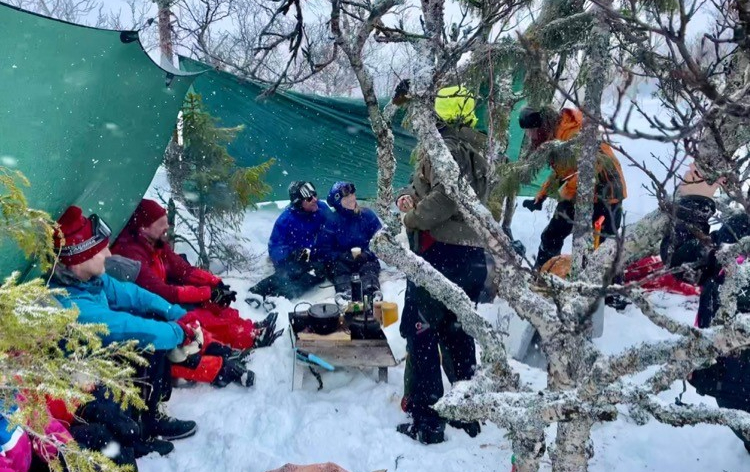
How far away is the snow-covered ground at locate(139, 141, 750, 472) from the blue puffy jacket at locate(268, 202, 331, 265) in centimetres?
135

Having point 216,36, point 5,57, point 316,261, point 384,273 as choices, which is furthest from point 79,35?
point 216,36

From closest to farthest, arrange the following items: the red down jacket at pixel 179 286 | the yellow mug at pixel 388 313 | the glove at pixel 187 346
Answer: the glove at pixel 187 346
the red down jacket at pixel 179 286
the yellow mug at pixel 388 313

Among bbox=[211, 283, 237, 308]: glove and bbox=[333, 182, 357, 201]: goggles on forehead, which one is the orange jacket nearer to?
bbox=[333, 182, 357, 201]: goggles on forehead

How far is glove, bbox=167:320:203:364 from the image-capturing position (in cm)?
A: 291

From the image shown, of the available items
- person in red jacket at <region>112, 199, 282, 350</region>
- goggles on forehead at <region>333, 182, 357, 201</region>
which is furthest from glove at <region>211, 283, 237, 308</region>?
goggles on forehead at <region>333, 182, 357, 201</region>

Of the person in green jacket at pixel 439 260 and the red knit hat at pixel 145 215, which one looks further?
the red knit hat at pixel 145 215

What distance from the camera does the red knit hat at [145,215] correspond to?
3705 millimetres

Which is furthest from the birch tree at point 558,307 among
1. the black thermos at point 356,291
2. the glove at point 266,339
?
the glove at point 266,339

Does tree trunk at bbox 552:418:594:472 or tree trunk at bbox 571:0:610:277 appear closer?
tree trunk at bbox 552:418:594:472

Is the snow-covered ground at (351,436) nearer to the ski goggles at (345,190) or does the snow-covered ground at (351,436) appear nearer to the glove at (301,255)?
the glove at (301,255)

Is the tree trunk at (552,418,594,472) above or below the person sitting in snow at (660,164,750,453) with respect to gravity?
below

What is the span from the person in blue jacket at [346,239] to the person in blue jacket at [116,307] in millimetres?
1906

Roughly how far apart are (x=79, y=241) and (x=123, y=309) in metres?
0.59

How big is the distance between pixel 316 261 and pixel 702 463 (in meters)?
3.21
